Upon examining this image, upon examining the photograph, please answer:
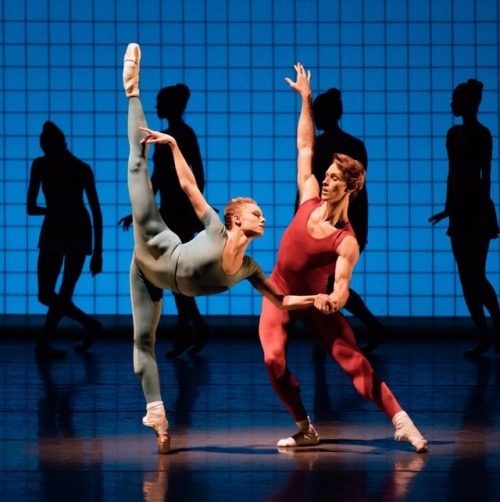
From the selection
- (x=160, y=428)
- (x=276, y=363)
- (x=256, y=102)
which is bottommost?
(x=160, y=428)

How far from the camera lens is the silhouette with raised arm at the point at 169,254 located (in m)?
6.15

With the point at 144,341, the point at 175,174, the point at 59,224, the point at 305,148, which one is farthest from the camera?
the point at 59,224

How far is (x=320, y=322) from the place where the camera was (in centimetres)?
658

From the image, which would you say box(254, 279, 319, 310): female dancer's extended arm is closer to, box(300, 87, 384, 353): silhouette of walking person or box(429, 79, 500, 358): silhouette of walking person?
box(300, 87, 384, 353): silhouette of walking person

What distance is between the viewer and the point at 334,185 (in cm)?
641

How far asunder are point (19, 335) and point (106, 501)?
23.3 feet

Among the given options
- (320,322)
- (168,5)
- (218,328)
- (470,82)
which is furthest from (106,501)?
(168,5)

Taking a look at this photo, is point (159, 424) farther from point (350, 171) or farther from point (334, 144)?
point (334, 144)

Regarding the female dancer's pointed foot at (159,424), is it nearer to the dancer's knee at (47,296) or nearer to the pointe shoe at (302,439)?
the pointe shoe at (302,439)

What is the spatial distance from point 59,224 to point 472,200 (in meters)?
3.00

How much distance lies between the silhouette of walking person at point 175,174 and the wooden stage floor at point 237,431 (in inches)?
35.2

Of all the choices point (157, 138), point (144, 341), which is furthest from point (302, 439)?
point (157, 138)

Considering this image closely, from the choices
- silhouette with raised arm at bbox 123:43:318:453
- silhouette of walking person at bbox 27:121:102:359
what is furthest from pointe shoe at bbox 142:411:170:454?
silhouette of walking person at bbox 27:121:102:359

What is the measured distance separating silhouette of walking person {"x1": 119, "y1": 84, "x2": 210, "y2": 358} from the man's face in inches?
142
